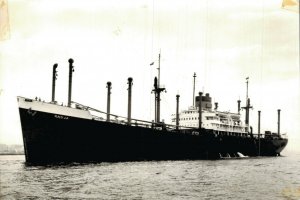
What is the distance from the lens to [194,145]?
4128cm

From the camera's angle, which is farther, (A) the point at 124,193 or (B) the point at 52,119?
(B) the point at 52,119

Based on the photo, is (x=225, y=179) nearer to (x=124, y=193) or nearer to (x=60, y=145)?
(x=124, y=193)

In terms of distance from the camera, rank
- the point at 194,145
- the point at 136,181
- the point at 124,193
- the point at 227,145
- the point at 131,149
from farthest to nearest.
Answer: the point at 227,145 < the point at 194,145 < the point at 131,149 < the point at 136,181 < the point at 124,193

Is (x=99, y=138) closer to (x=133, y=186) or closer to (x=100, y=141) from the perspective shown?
(x=100, y=141)

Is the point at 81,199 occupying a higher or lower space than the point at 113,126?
lower

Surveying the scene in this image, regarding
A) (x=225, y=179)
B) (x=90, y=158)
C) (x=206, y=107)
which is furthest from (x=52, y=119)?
(x=206, y=107)

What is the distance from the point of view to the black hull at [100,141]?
27.7 meters

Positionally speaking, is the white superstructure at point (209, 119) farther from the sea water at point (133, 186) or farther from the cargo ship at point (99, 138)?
the sea water at point (133, 186)

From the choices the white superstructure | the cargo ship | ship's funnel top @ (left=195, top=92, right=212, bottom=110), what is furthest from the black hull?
ship's funnel top @ (left=195, top=92, right=212, bottom=110)

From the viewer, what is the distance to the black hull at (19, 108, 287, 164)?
27739 mm

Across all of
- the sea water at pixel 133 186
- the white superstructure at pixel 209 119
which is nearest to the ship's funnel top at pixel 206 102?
the white superstructure at pixel 209 119

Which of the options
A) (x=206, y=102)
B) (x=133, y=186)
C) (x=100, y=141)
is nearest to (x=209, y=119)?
(x=206, y=102)

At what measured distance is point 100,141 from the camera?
31.0 metres

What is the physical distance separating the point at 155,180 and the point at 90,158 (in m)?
11.8
